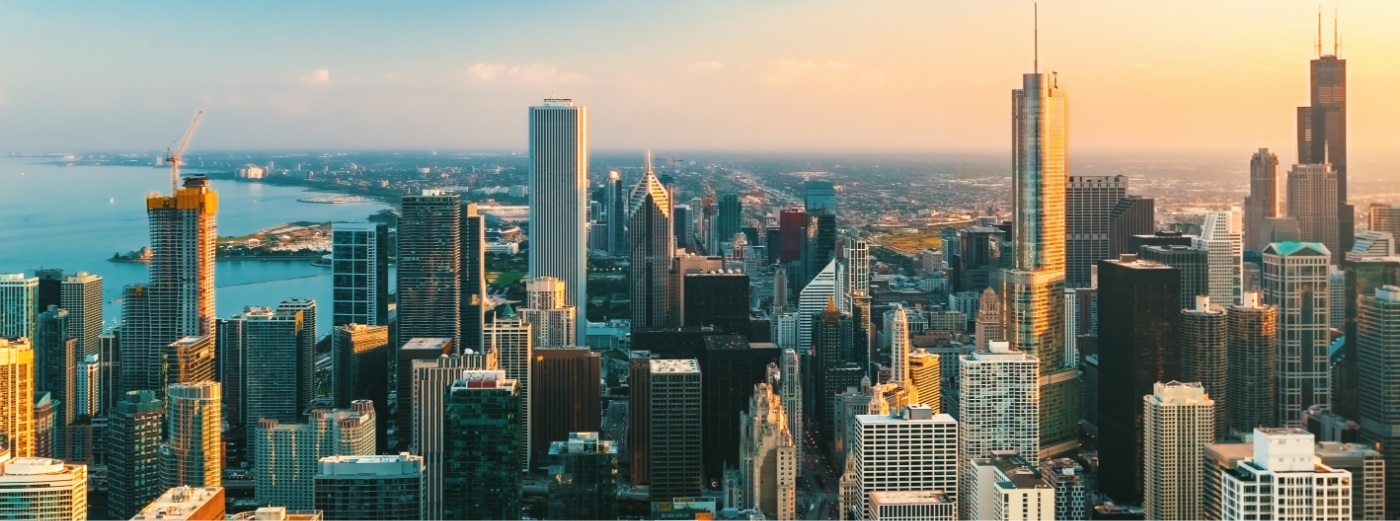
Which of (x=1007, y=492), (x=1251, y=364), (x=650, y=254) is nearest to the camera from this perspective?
(x=1007, y=492)

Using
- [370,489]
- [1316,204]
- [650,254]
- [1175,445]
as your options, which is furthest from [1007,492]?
[650,254]

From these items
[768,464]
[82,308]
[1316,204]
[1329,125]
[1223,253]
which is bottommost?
[768,464]

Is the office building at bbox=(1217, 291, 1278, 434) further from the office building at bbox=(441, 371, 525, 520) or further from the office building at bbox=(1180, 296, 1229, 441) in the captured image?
the office building at bbox=(441, 371, 525, 520)

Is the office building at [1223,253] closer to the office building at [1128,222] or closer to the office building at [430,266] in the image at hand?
the office building at [1128,222]

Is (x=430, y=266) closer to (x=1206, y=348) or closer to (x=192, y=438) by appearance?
(x=192, y=438)

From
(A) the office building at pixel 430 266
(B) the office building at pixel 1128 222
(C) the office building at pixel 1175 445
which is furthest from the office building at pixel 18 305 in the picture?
(B) the office building at pixel 1128 222

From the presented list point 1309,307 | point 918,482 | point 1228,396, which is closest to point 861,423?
point 918,482

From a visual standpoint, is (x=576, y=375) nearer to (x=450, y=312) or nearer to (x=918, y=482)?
(x=450, y=312)
